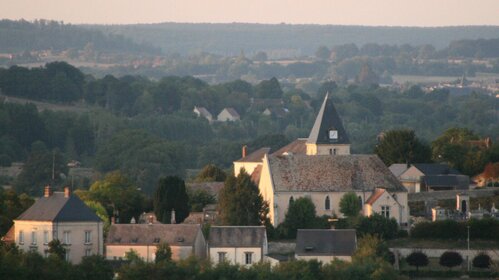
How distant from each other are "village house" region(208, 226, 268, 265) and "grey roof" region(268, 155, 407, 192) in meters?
5.95

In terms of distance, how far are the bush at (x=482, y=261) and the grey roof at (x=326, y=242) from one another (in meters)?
4.24

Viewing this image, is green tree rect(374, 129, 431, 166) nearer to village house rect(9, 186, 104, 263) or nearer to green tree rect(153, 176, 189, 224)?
green tree rect(153, 176, 189, 224)

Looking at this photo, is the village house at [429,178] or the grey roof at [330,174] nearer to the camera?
the grey roof at [330,174]

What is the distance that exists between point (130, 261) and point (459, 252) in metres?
11.7

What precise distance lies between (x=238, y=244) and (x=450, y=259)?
7.29 meters

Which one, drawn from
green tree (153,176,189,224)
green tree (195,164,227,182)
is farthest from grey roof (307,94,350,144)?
green tree (153,176,189,224)

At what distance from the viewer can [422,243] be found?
2881 inches

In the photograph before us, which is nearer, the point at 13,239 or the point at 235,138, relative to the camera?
the point at 13,239

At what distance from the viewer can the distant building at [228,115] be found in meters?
175

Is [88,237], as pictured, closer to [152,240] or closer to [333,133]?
[152,240]

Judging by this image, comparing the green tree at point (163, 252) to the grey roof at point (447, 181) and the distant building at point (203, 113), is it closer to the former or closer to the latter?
the grey roof at point (447, 181)

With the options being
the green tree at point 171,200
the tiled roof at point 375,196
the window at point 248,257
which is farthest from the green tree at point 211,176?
the window at point 248,257

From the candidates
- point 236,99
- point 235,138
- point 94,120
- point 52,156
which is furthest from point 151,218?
point 236,99

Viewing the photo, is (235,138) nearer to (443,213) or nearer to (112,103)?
(112,103)
